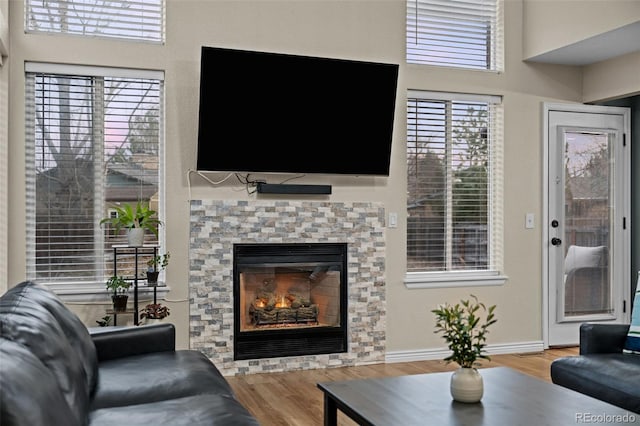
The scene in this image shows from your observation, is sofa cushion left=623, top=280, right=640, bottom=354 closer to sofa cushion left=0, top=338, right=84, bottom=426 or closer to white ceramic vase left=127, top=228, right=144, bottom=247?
sofa cushion left=0, top=338, right=84, bottom=426

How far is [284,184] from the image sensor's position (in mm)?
4926

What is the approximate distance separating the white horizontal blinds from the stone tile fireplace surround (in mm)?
1292

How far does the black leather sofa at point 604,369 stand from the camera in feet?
9.74

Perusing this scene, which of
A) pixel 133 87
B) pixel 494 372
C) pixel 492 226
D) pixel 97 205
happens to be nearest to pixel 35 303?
pixel 494 372

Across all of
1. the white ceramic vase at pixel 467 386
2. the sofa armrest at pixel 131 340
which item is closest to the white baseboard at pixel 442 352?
the sofa armrest at pixel 131 340

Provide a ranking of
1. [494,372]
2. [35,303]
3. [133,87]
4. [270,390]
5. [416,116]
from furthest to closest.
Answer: [416,116] < [133,87] < [270,390] < [494,372] < [35,303]

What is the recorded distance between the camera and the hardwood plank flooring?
12.5 feet

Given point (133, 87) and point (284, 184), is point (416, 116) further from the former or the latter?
point (133, 87)

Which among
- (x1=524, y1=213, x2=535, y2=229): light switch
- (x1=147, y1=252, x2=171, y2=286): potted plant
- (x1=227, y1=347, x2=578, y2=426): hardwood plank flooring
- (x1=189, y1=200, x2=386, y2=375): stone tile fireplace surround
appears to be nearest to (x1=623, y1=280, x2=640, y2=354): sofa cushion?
(x1=227, y1=347, x2=578, y2=426): hardwood plank flooring

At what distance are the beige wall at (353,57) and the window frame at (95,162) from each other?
0.06m

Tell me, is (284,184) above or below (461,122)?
below

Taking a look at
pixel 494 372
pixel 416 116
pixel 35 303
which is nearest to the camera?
pixel 35 303

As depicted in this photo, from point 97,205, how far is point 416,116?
2583 millimetres

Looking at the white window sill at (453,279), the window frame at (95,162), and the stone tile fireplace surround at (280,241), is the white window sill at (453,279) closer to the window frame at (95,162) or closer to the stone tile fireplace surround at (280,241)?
the stone tile fireplace surround at (280,241)
